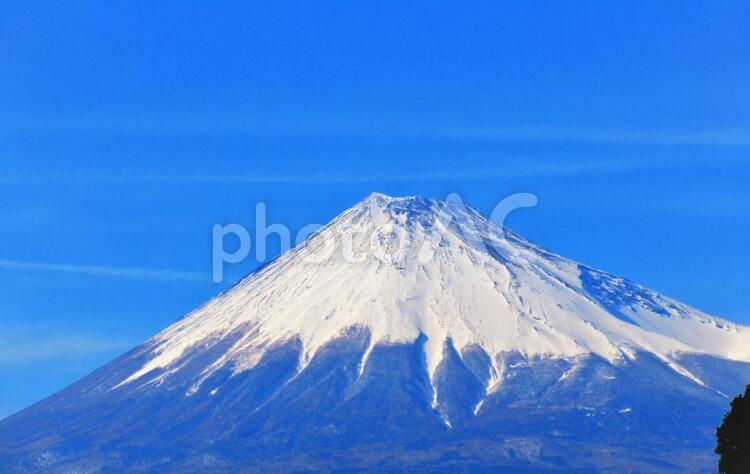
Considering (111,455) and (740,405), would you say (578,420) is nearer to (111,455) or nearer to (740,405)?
(111,455)

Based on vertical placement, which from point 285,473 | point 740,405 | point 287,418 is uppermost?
point 287,418

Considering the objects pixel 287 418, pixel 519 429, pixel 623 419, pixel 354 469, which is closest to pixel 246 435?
pixel 287 418

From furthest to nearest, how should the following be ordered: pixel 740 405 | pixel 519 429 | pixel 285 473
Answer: pixel 519 429, pixel 285 473, pixel 740 405

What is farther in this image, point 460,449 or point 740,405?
point 460,449

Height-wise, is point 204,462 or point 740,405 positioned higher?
point 204,462

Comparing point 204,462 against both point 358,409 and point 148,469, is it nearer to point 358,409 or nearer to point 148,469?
point 148,469

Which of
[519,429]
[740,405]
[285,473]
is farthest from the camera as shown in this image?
[519,429]
